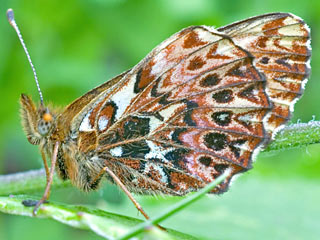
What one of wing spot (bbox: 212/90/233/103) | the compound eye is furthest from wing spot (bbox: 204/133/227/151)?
the compound eye

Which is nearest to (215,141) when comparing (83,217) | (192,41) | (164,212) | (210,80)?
(210,80)

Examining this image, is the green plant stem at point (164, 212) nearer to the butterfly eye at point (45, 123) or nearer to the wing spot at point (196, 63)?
the butterfly eye at point (45, 123)

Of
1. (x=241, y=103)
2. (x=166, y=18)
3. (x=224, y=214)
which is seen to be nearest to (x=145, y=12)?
(x=166, y=18)

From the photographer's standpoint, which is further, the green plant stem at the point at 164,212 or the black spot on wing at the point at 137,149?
the black spot on wing at the point at 137,149

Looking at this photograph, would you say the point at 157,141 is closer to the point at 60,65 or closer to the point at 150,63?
the point at 150,63

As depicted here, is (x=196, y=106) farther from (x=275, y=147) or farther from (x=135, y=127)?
(x=275, y=147)

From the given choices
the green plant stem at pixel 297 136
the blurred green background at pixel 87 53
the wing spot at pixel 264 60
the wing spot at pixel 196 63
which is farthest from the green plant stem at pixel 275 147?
the blurred green background at pixel 87 53
